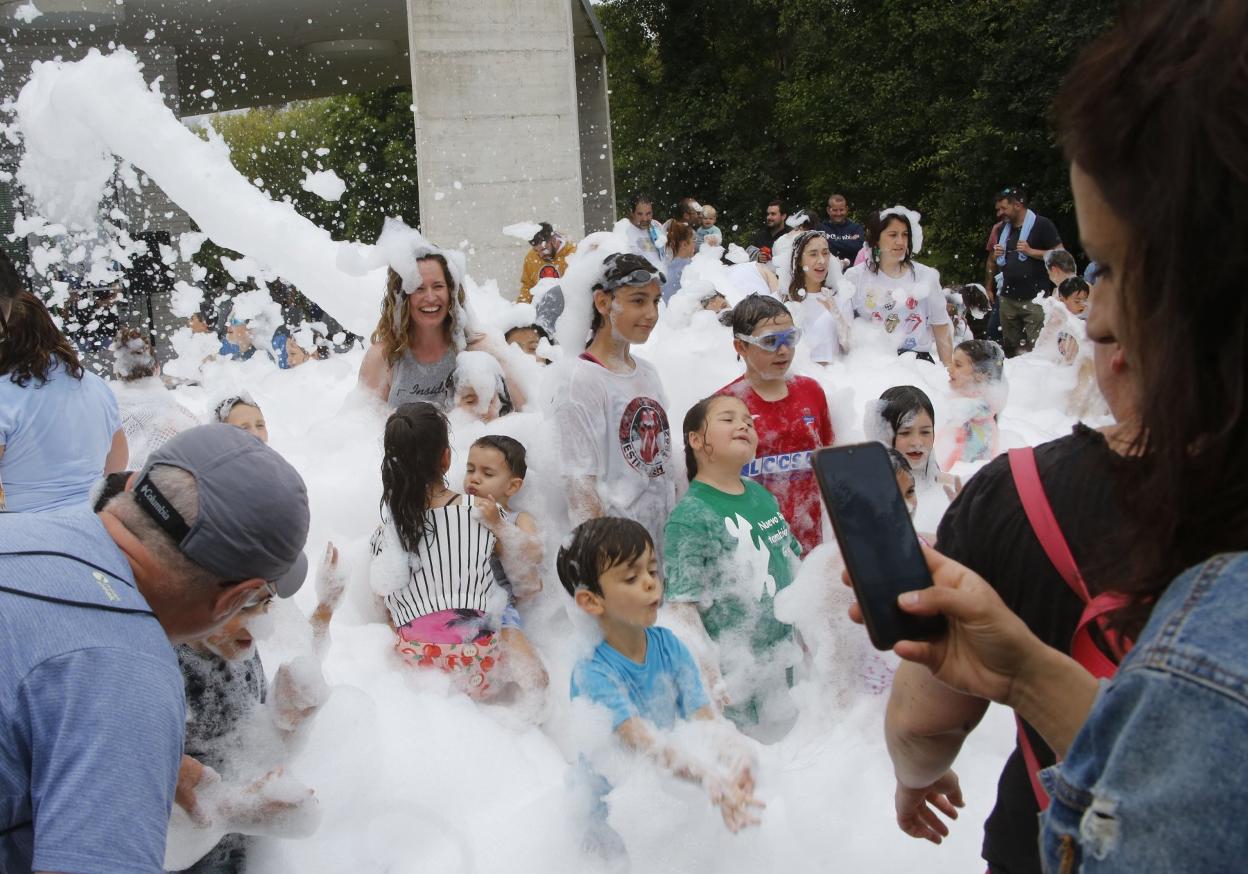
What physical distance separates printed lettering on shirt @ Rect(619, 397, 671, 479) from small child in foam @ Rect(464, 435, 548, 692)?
477 mm

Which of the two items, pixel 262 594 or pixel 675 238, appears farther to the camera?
pixel 675 238

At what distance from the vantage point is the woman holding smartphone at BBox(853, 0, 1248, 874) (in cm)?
78

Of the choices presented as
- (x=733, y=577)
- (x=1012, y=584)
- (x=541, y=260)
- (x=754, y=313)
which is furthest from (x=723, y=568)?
(x=541, y=260)

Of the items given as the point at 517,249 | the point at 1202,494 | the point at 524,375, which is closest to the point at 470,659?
the point at 524,375

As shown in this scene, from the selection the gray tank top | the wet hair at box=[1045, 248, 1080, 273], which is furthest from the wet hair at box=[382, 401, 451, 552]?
the wet hair at box=[1045, 248, 1080, 273]

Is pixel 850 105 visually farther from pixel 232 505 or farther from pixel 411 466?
pixel 232 505

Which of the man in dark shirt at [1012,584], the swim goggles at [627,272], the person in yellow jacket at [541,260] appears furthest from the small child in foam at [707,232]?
the man in dark shirt at [1012,584]

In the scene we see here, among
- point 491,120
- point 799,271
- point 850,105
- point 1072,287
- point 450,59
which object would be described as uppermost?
point 850,105

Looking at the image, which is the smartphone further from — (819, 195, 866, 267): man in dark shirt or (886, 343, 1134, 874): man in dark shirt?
(819, 195, 866, 267): man in dark shirt

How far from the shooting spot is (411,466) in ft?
12.6

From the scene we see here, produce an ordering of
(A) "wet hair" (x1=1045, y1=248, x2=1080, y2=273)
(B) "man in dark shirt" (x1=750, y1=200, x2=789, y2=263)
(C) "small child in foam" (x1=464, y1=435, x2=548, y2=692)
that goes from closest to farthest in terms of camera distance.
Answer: (C) "small child in foam" (x1=464, y1=435, x2=548, y2=692) < (A) "wet hair" (x1=1045, y1=248, x2=1080, y2=273) < (B) "man in dark shirt" (x1=750, y1=200, x2=789, y2=263)

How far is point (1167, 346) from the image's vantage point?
0.89 m

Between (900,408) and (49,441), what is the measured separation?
3.10 metres

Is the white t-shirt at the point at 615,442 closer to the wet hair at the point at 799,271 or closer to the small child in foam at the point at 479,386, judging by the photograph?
the small child in foam at the point at 479,386
